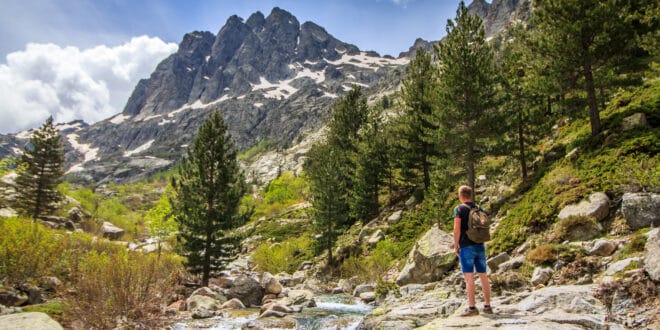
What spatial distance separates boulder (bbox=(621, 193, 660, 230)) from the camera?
11.0 meters

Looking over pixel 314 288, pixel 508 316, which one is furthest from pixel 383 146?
pixel 508 316

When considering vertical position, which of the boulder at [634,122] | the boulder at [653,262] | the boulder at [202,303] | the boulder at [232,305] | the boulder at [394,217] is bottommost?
the boulder at [232,305]

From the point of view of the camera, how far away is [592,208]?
1342 cm

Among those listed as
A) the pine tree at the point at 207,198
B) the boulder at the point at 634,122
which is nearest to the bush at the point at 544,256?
the boulder at the point at 634,122

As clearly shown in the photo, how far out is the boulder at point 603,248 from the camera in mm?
10656

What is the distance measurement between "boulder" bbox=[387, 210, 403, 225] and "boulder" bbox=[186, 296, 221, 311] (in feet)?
57.4

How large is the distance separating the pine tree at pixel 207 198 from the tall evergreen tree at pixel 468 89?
14.2 metres

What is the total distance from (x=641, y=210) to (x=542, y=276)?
371 centimetres

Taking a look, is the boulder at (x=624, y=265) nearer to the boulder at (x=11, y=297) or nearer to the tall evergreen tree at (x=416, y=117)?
the boulder at (x=11, y=297)

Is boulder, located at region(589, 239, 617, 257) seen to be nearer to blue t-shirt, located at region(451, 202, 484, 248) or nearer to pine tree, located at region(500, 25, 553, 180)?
blue t-shirt, located at region(451, 202, 484, 248)

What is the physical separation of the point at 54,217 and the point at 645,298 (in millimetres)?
50470

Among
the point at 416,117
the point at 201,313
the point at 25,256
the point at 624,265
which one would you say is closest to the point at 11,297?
the point at 25,256

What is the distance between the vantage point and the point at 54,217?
4166 cm

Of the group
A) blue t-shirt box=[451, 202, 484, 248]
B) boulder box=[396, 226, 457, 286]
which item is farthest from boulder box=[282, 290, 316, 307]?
blue t-shirt box=[451, 202, 484, 248]
